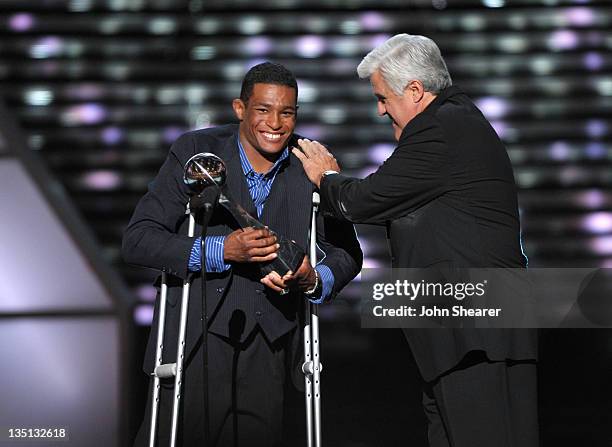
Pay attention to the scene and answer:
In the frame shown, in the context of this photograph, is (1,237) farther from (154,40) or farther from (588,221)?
(588,221)

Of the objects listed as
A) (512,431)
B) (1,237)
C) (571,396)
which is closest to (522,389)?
(512,431)

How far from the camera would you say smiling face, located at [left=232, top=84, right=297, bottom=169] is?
3.87m

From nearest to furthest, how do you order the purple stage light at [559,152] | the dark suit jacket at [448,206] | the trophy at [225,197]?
the trophy at [225,197]
the dark suit jacket at [448,206]
the purple stage light at [559,152]

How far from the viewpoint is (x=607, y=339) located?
6.13 meters

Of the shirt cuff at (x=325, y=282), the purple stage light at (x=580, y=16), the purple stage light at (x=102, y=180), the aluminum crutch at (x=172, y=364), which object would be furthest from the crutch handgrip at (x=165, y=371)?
the purple stage light at (x=580, y=16)

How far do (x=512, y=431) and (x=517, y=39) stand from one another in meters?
3.29

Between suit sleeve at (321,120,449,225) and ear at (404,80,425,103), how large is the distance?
0.42 feet

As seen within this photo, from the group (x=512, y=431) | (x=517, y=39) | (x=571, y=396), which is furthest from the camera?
(x=517, y=39)

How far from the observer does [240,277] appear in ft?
12.7

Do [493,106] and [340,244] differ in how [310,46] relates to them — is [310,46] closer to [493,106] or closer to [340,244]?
[493,106]

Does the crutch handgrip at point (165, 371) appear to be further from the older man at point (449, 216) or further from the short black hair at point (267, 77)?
the short black hair at point (267, 77)

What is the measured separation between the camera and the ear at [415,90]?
3.86m

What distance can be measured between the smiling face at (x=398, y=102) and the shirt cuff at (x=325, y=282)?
587 mm

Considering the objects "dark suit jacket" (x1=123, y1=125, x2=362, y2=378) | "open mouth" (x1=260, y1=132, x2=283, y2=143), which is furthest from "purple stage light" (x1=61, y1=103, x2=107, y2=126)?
"open mouth" (x1=260, y1=132, x2=283, y2=143)
